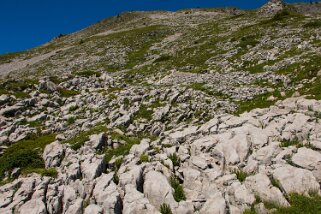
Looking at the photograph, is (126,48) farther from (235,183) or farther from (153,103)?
(235,183)

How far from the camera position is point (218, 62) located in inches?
1535

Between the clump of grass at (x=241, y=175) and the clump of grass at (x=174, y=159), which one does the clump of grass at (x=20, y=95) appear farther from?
the clump of grass at (x=241, y=175)

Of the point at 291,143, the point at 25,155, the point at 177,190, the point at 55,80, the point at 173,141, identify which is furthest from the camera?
the point at 55,80

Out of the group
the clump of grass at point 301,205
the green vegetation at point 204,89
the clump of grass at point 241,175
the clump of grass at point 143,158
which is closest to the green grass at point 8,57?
the green vegetation at point 204,89

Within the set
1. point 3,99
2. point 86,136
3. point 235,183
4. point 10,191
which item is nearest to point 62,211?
point 10,191

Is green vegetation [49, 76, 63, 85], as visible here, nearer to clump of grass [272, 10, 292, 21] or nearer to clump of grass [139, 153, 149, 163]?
clump of grass [139, 153, 149, 163]

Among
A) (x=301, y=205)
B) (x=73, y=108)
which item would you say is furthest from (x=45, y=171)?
(x=301, y=205)

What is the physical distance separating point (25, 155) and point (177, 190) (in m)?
10.3

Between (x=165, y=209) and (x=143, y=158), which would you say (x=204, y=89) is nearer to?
(x=143, y=158)

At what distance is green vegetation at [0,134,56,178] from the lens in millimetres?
18031

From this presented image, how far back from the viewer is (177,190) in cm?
1391

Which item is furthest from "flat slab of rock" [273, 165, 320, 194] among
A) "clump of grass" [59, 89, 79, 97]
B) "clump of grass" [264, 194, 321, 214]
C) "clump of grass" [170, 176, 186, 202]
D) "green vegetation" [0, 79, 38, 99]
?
"green vegetation" [0, 79, 38, 99]

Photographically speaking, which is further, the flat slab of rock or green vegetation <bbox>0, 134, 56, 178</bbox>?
green vegetation <bbox>0, 134, 56, 178</bbox>

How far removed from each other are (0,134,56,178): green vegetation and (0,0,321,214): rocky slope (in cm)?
7
